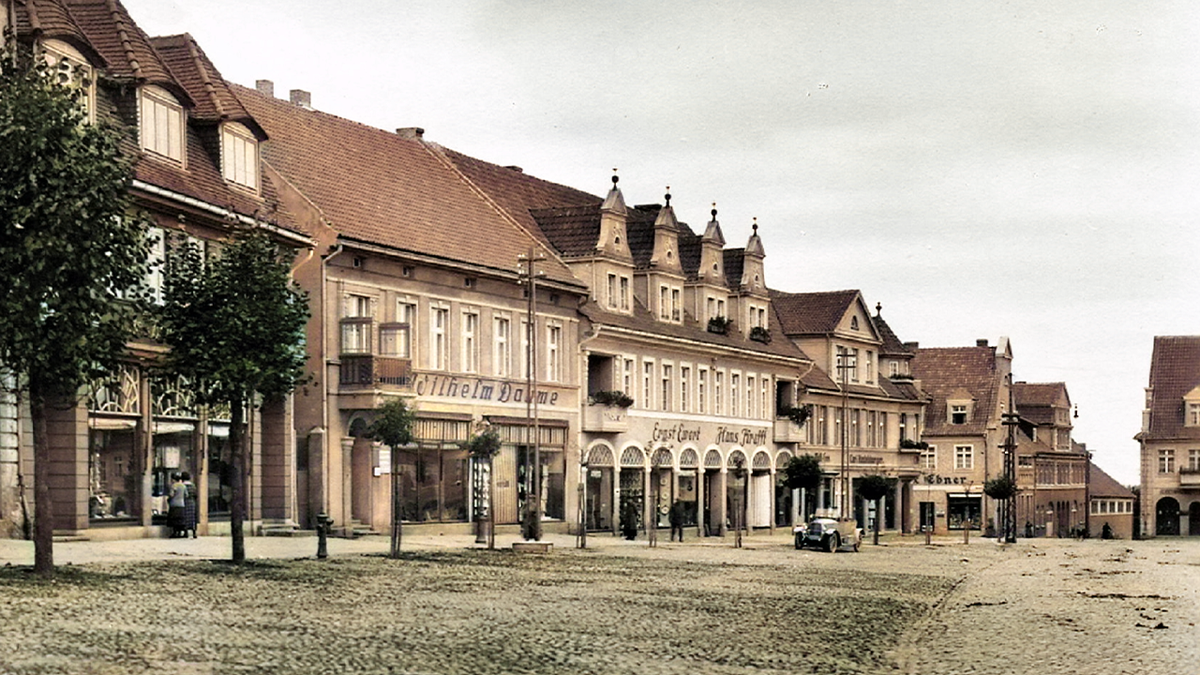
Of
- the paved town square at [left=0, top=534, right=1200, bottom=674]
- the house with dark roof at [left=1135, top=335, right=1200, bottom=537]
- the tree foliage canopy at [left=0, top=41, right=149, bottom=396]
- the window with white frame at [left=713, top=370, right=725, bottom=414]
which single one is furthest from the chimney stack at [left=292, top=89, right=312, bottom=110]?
the house with dark roof at [left=1135, top=335, right=1200, bottom=537]

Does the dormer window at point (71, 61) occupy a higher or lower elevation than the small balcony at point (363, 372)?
higher

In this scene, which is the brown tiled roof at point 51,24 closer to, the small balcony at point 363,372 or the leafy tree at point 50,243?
the leafy tree at point 50,243

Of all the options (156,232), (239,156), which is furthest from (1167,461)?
(156,232)

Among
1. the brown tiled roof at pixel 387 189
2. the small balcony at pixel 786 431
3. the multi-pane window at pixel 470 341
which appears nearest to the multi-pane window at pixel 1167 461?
the small balcony at pixel 786 431

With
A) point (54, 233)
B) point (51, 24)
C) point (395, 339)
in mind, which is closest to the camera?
point (54, 233)

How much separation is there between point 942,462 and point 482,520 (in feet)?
216

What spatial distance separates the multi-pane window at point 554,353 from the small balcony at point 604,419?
76.3 inches

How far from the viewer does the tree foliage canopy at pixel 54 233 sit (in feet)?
90.9

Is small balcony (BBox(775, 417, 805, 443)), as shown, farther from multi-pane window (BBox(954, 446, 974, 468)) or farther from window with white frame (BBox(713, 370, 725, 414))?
multi-pane window (BBox(954, 446, 974, 468))

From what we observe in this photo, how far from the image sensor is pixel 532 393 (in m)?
Result: 62.0

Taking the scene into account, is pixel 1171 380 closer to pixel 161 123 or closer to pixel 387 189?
pixel 387 189

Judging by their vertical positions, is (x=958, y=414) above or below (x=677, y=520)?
above

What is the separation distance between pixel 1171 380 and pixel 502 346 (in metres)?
83.0

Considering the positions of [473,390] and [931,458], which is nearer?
[473,390]
